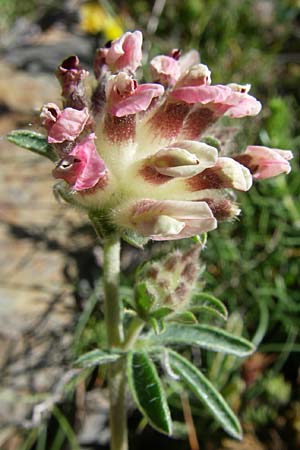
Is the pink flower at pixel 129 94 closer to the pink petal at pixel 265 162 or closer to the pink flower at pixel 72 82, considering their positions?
the pink flower at pixel 72 82

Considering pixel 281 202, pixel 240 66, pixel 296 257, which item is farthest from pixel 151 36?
pixel 296 257

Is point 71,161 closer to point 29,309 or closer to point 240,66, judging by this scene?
point 29,309

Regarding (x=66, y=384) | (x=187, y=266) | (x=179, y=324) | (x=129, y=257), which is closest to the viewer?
(x=187, y=266)

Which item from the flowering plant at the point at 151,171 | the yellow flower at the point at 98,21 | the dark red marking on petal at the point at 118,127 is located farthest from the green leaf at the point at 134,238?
the yellow flower at the point at 98,21

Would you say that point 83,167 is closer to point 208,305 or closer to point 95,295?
point 208,305

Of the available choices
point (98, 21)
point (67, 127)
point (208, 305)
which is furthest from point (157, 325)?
point (98, 21)

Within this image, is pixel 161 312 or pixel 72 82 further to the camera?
pixel 161 312

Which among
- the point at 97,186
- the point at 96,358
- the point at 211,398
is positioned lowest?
the point at 211,398
